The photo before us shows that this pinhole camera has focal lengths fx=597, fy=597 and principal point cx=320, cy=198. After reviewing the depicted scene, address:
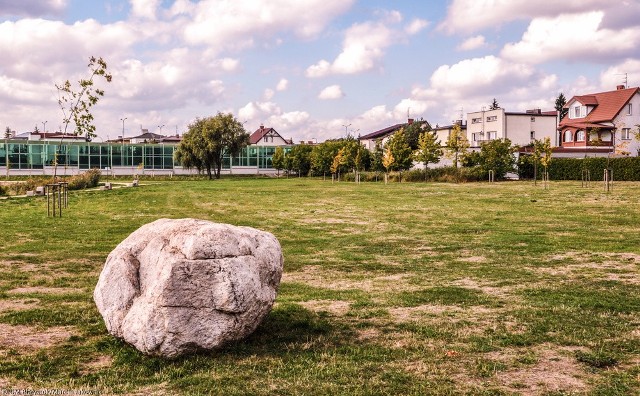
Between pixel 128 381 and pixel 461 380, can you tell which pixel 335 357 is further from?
pixel 128 381

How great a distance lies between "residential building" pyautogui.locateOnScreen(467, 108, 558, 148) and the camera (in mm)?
93794

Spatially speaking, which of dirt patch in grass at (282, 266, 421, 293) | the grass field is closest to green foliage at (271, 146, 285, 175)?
the grass field

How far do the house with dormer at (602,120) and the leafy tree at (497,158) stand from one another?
12.2 metres

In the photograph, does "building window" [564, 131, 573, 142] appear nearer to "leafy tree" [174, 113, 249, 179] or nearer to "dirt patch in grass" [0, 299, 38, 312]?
"leafy tree" [174, 113, 249, 179]

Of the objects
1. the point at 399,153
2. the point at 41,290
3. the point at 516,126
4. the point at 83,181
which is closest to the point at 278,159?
the point at 399,153

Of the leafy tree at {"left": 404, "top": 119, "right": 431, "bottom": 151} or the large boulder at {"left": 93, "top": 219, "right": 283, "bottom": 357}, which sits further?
the leafy tree at {"left": 404, "top": 119, "right": 431, "bottom": 151}

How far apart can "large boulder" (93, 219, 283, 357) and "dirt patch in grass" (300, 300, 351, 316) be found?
2.02 meters

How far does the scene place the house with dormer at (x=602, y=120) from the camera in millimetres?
79812

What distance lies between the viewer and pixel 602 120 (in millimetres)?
81750

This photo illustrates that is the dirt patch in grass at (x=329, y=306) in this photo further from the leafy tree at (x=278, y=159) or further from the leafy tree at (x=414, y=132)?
the leafy tree at (x=278, y=159)

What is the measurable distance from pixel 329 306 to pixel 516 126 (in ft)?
297

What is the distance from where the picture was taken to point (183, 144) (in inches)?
3777

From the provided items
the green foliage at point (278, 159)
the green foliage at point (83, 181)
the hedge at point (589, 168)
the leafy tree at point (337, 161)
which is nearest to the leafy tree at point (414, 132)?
the leafy tree at point (337, 161)

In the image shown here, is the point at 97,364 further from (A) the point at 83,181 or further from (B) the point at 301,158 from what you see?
(B) the point at 301,158
